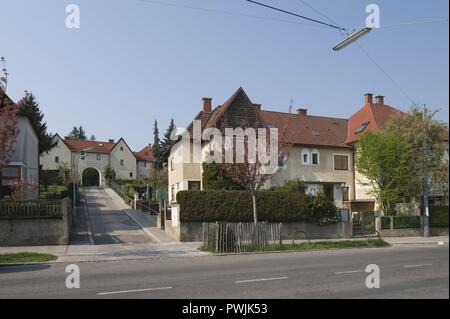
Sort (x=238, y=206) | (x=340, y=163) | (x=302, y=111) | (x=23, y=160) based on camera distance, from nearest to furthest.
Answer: (x=238, y=206)
(x=23, y=160)
(x=340, y=163)
(x=302, y=111)

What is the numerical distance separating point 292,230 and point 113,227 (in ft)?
38.9

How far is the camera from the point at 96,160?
81.2 metres

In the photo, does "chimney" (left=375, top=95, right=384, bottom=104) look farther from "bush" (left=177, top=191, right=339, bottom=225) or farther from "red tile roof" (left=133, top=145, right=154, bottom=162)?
"red tile roof" (left=133, top=145, right=154, bottom=162)

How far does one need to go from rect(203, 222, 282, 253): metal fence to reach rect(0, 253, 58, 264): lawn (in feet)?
21.4

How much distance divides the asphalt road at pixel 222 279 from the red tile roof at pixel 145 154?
74.6 meters

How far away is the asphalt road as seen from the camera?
29.1 ft

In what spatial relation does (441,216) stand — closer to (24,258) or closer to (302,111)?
(24,258)

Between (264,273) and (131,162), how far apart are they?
76096mm

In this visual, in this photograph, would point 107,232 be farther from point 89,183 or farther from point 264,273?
point 89,183

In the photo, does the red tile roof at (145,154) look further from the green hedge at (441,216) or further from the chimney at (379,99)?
the green hedge at (441,216)

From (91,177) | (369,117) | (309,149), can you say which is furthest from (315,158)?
(91,177)

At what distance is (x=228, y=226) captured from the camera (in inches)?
791

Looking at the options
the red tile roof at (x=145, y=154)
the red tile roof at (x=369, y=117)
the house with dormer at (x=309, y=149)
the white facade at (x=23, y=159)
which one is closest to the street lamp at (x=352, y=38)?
the house with dormer at (x=309, y=149)

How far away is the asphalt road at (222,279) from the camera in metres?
8.88
